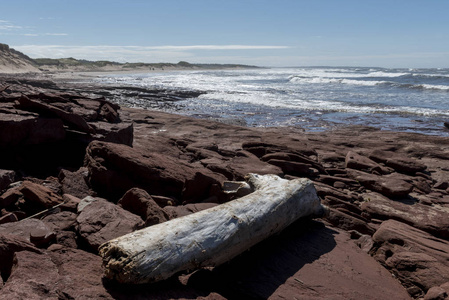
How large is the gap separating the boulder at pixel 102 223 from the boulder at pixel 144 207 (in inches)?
5.3

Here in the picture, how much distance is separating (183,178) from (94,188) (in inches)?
47.3

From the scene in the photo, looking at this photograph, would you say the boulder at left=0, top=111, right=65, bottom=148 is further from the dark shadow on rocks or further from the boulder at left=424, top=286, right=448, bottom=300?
the boulder at left=424, top=286, right=448, bottom=300

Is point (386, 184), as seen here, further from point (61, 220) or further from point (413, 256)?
point (61, 220)

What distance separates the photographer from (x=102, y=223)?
3582 millimetres

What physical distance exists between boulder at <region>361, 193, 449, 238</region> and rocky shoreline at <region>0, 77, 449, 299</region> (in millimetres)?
21

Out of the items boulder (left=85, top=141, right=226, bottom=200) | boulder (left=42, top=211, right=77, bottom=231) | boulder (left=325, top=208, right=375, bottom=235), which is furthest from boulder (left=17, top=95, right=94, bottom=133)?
boulder (left=325, top=208, right=375, bottom=235)

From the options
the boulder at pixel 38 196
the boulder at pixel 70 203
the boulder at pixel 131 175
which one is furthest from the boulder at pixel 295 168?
the boulder at pixel 38 196

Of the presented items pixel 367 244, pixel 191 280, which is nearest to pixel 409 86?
pixel 367 244

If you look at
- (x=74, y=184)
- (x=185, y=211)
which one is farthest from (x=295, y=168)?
(x=74, y=184)

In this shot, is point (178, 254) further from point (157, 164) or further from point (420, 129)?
→ point (420, 129)

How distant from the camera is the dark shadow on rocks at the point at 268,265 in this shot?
3258 millimetres

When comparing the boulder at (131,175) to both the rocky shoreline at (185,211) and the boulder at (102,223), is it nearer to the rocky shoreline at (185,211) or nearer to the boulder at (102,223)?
the rocky shoreline at (185,211)

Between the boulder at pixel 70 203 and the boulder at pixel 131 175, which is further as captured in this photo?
the boulder at pixel 131 175

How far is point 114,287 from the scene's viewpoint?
9.04 feet
